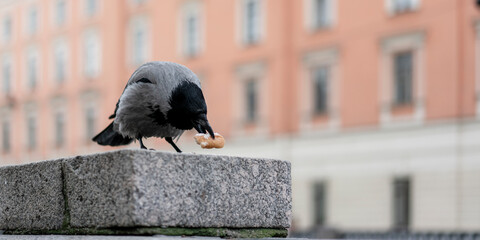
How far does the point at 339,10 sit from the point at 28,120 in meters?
23.8

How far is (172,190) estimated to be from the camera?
4.01 metres

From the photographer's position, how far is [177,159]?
13.2 feet

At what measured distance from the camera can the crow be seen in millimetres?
4648

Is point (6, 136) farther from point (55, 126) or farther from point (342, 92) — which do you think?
point (342, 92)

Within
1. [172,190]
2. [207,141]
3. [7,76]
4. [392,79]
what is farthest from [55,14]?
[172,190]

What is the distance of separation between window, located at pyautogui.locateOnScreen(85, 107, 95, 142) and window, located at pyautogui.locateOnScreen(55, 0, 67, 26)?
569cm

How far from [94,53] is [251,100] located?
12.1 metres

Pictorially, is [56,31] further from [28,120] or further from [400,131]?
[400,131]

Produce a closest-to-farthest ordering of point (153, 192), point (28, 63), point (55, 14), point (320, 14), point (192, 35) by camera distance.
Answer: point (153, 192) < point (320, 14) < point (192, 35) < point (55, 14) < point (28, 63)

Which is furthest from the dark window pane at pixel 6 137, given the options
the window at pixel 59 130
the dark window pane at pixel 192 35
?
the dark window pane at pixel 192 35

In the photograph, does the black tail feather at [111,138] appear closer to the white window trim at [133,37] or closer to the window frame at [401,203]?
the window frame at [401,203]

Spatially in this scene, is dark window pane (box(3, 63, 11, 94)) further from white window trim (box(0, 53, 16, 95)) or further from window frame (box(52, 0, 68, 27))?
window frame (box(52, 0, 68, 27))

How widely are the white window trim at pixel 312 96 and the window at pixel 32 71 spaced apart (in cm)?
2138

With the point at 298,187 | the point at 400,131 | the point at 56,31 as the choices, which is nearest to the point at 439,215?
the point at 400,131
